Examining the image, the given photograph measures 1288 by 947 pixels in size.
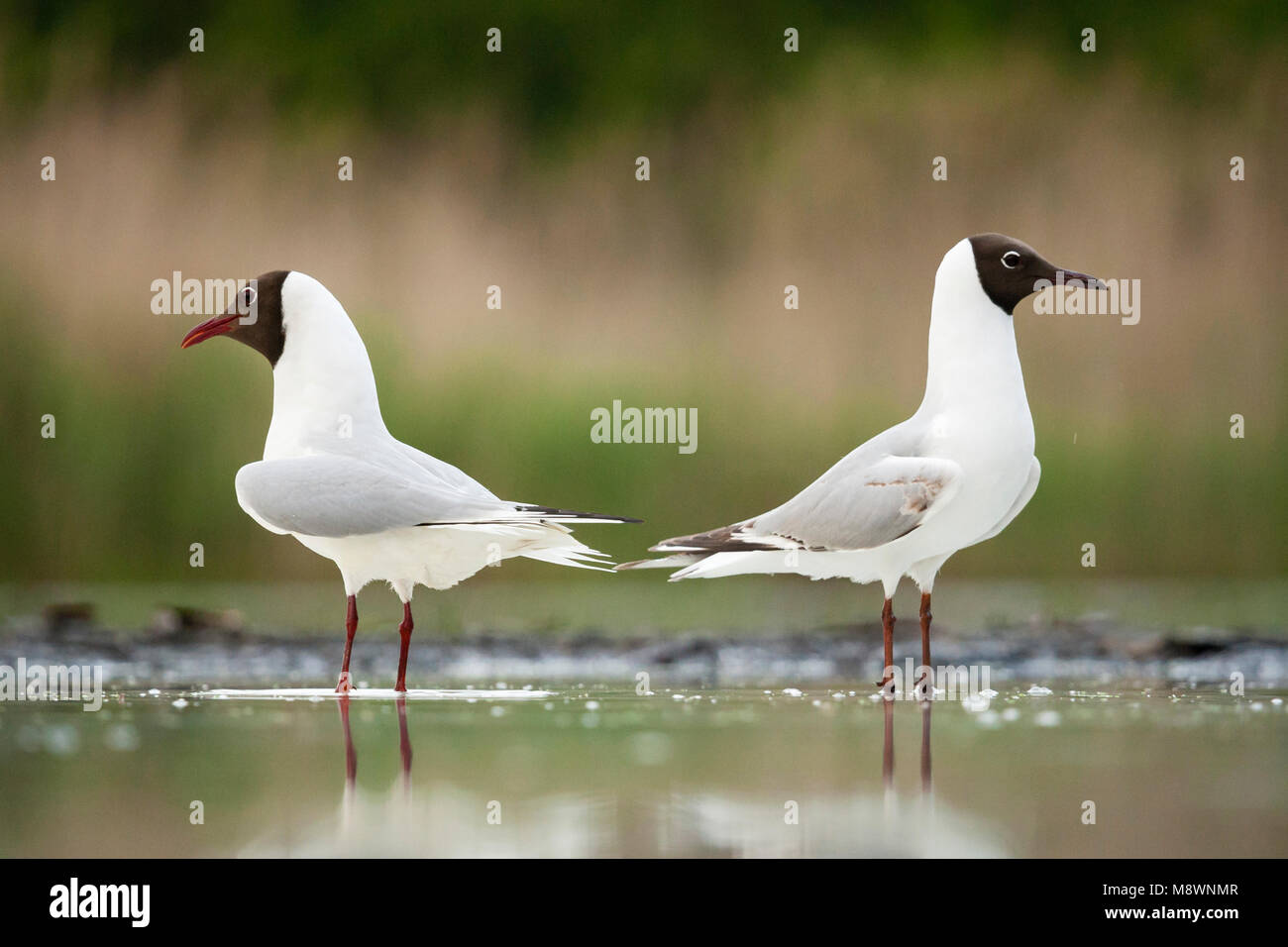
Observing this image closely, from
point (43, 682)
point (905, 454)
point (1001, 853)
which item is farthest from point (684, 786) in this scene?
point (43, 682)


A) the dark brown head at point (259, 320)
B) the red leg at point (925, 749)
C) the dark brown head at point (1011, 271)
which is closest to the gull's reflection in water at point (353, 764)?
the red leg at point (925, 749)

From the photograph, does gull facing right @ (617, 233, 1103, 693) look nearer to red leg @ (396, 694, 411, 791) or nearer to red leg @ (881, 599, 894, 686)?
red leg @ (881, 599, 894, 686)

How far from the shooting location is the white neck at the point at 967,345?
16.0 feet

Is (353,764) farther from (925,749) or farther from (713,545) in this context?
(713,545)

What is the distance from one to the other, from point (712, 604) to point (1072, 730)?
11.6 ft

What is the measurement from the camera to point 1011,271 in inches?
198

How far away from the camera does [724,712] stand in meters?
4.52

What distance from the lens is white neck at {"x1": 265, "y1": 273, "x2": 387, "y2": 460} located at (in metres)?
5.14

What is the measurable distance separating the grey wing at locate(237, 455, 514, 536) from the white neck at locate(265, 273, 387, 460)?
0.74ft

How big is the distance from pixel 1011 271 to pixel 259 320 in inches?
104

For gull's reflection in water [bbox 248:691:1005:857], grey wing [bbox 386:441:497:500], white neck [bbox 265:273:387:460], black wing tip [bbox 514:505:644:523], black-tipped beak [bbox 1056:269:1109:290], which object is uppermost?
black-tipped beak [bbox 1056:269:1109:290]

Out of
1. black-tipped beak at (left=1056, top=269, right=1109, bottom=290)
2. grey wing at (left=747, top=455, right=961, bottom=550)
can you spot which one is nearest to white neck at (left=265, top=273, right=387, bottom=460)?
grey wing at (left=747, top=455, right=961, bottom=550)

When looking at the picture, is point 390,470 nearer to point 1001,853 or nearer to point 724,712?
point 724,712

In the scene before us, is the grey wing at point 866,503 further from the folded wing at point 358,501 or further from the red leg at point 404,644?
the red leg at point 404,644
